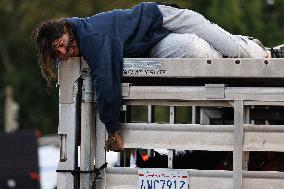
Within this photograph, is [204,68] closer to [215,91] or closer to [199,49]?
[215,91]

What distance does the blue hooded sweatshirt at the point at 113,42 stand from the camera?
163 inches

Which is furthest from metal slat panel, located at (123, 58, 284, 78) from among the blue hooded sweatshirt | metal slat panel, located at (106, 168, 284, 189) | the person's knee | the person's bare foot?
metal slat panel, located at (106, 168, 284, 189)

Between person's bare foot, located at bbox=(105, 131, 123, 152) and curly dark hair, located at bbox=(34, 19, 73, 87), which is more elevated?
curly dark hair, located at bbox=(34, 19, 73, 87)

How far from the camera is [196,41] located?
438 centimetres

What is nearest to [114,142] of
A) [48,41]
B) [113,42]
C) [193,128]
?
[193,128]

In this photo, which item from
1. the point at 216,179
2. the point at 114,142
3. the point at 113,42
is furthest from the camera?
the point at 113,42

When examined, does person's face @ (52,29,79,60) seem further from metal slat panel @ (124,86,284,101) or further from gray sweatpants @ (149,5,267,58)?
gray sweatpants @ (149,5,267,58)

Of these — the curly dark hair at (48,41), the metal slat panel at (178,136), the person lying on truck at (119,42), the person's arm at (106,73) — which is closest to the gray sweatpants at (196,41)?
the person lying on truck at (119,42)

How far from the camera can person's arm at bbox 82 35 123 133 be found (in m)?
4.13

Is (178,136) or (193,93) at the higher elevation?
(193,93)

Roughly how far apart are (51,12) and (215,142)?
24.9 metres

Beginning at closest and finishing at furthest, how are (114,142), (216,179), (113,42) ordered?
(216,179) → (114,142) → (113,42)

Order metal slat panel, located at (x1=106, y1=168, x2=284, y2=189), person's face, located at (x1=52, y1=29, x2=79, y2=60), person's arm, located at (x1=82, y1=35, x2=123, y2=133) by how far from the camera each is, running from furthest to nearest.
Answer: person's face, located at (x1=52, y1=29, x2=79, y2=60)
person's arm, located at (x1=82, y1=35, x2=123, y2=133)
metal slat panel, located at (x1=106, y1=168, x2=284, y2=189)

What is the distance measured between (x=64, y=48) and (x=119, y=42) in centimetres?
29
